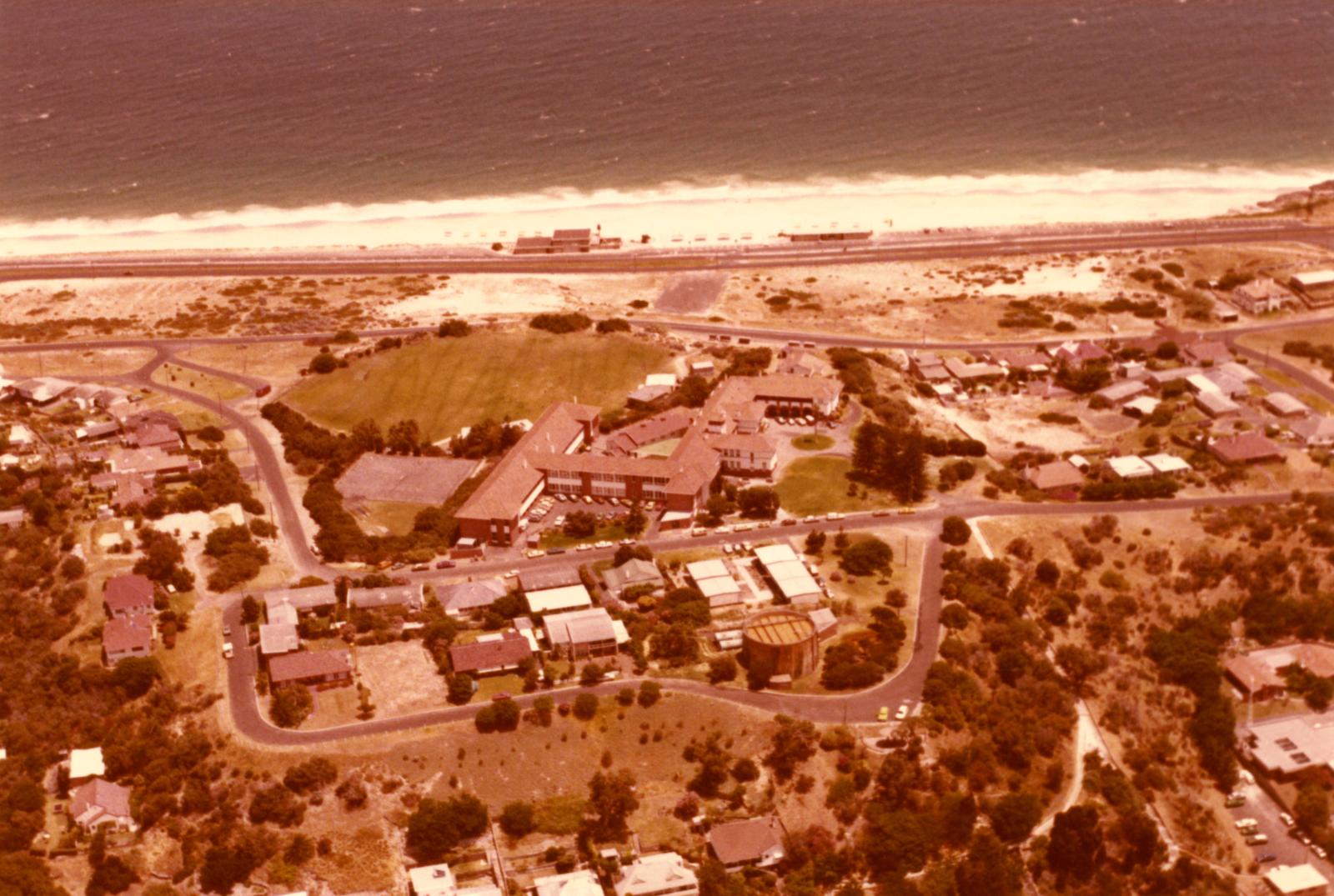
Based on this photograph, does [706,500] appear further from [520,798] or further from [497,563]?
[520,798]

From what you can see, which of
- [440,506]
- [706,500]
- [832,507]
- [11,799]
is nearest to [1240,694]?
[832,507]

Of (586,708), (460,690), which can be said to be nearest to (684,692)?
(586,708)

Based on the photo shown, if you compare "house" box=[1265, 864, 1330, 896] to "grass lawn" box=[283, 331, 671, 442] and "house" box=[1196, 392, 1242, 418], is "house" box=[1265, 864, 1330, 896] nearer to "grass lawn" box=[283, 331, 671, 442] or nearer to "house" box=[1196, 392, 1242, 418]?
"house" box=[1196, 392, 1242, 418]

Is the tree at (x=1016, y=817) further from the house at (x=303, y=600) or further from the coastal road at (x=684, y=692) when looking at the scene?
the house at (x=303, y=600)

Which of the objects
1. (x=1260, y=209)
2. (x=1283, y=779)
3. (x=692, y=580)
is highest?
(x=1260, y=209)

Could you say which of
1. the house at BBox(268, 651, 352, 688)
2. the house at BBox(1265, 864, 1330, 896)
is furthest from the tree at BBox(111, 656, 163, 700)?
the house at BBox(1265, 864, 1330, 896)

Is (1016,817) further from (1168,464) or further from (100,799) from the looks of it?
(100,799)
